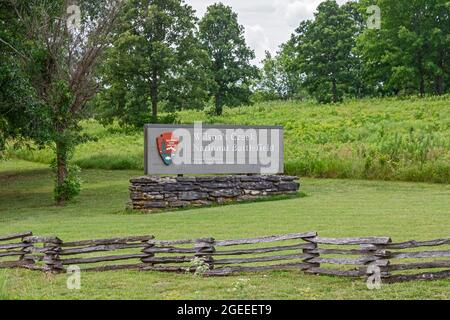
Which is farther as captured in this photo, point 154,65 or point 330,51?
point 330,51

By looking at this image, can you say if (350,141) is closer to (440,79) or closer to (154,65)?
(154,65)

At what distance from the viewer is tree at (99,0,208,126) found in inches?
1791

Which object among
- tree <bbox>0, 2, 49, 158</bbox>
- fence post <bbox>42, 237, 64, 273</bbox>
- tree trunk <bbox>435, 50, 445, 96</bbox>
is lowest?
fence post <bbox>42, 237, 64, 273</bbox>

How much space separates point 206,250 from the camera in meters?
13.1

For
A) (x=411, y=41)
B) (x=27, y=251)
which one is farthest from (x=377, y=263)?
(x=411, y=41)

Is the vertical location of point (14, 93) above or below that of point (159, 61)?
below

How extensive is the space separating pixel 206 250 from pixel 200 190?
465 inches

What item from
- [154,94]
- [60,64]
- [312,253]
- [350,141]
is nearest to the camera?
[312,253]

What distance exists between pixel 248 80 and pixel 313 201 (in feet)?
128

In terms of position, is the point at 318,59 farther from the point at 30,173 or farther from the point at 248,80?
the point at 30,173

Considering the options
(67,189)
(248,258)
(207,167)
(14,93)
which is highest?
(14,93)

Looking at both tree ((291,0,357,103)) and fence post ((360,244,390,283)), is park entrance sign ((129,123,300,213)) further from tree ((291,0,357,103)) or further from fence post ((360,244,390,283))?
tree ((291,0,357,103))

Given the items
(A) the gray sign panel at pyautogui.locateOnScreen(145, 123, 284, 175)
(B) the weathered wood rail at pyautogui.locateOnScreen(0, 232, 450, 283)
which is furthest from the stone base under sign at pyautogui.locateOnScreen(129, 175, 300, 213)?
(B) the weathered wood rail at pyautogui.locateOnScreen(0, 232, 450, 283)
